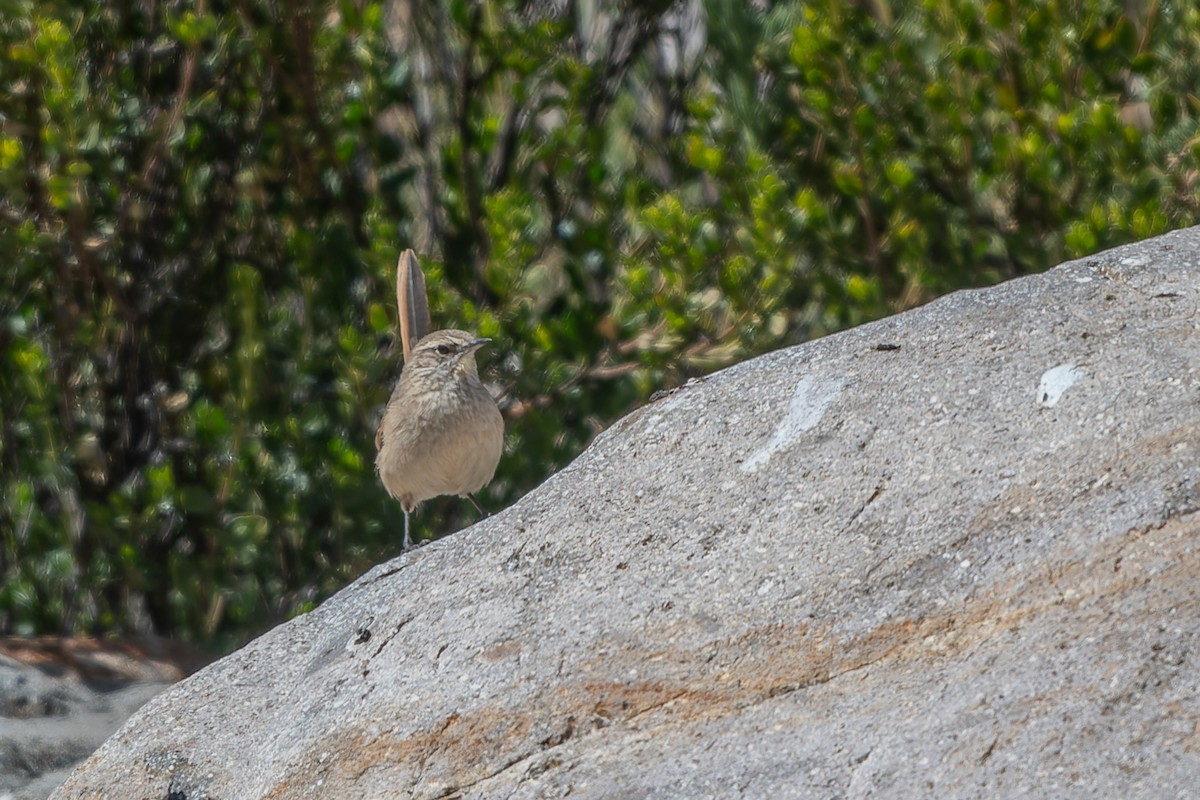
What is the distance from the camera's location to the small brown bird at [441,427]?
5.55 m

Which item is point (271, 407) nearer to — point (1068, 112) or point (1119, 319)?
point (1068, 112)

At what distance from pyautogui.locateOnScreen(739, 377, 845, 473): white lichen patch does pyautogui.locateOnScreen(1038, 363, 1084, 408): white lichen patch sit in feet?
1.48

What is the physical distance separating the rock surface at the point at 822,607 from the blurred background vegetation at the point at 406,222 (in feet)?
6.77

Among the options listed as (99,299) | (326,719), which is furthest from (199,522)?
(326,719)

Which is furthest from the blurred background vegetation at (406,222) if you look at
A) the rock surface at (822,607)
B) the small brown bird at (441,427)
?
the rock surface at (822,607)

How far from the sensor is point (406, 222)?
672 centimetres

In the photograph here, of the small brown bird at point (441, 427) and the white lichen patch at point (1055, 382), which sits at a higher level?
the small brown bird at point (441, 427)

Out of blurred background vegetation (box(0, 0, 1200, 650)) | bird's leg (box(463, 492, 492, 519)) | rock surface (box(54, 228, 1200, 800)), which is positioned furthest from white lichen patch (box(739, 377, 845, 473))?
bird's leg (box(463, 492, 492, 519))

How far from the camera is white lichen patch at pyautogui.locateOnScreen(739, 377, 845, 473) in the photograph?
3.49m

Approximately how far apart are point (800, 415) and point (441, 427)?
2.29 m

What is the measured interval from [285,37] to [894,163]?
2421 millimetres

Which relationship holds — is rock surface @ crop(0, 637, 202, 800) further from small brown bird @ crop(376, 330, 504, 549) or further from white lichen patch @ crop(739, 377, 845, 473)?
white lichen patch @ crop(739, 377, 845, 473)

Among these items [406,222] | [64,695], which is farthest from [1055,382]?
[406,222]

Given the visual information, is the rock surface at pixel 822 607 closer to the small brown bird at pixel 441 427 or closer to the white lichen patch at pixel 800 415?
the white lichen patch at pixel 800 415
